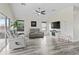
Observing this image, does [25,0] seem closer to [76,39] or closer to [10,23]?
[10,23]

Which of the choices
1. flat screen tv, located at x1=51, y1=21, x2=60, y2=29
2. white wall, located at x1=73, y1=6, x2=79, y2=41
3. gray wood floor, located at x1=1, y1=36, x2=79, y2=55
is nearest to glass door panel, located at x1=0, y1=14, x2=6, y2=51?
gray wood floor, located at x1=1, y1=36, x2=79, y2=55

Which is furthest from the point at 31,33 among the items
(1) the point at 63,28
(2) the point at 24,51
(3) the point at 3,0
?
(3) the point at 3,0

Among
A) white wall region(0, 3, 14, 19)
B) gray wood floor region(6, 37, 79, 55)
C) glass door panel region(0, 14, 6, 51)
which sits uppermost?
white wall region(0, 3, 14, 19)

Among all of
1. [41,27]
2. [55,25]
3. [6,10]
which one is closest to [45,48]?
[41,27]

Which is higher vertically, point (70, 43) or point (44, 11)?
point (44, 11)

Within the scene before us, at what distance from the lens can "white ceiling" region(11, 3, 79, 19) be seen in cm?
341

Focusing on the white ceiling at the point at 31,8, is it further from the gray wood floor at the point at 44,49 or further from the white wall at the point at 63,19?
the gray wood floor at the point at 44,49

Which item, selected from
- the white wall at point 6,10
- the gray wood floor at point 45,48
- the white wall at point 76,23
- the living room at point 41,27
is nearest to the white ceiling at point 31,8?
the living room at point 41,27

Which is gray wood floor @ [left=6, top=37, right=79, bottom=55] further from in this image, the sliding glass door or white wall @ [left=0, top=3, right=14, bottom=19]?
white wall @ [left=0, top=3, right=14, bottom=19]

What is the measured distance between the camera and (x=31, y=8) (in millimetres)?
3502

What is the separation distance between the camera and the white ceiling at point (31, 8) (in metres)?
3.41

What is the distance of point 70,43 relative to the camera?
3596 millimetres

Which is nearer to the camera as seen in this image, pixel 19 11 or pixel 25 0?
pixel 25 0

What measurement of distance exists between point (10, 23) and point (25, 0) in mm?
736
